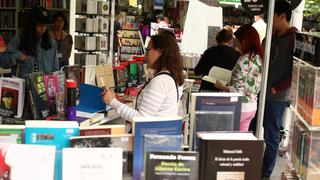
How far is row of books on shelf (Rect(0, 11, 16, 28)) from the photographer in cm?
824

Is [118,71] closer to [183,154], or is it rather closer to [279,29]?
[279,29]

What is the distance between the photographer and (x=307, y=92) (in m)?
3.18

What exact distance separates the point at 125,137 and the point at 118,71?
2690 mm

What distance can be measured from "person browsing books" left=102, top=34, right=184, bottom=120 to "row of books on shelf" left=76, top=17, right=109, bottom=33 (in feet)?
19.8

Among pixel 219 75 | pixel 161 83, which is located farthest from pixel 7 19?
pixel 161 83

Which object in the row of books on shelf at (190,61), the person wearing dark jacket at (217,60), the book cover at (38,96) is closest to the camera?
the book cover at (38,96)

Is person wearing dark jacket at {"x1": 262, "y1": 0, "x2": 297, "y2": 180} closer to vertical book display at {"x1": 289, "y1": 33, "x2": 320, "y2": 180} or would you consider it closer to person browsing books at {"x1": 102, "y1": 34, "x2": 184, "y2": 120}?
vertical book display at {"x1": 289, "y1": 33, "x2": 320, "y2": 180}

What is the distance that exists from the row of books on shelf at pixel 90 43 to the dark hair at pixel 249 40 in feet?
16.8

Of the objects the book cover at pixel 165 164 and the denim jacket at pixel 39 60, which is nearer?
the book cover at pixel 165 164

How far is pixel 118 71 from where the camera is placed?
466cm

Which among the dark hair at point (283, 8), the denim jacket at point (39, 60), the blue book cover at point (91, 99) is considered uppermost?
the dark hair at point (283, 8)

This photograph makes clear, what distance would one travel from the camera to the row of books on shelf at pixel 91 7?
908 centimetres

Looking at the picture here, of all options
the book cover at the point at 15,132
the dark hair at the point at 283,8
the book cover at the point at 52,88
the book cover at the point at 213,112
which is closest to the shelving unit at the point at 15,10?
the dark hair at the point at 283,8

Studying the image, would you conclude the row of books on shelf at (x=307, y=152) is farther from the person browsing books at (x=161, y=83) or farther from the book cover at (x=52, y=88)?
the book cover at (x=52, y=88)
